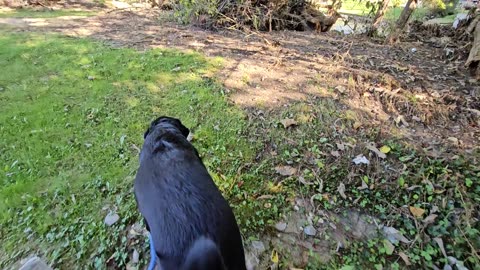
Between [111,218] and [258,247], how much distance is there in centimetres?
102

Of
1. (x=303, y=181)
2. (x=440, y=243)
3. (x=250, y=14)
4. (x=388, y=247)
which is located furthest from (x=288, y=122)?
(x=250, y=14)

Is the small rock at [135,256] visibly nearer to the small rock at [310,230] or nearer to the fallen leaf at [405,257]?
the small rock at [310,230]

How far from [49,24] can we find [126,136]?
13.8 ft

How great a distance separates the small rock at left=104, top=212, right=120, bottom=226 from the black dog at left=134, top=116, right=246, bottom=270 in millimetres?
531

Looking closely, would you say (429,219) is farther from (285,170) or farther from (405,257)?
(285,170)

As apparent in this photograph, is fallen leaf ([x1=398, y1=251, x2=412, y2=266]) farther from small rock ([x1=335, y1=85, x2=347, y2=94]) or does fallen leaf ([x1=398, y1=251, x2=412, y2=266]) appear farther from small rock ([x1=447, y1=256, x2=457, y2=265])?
small rock ([x1=335, y1=85, x2=347, y2=94])

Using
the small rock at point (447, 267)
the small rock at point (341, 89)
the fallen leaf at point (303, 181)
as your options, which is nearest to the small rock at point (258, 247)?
the fallen leaf at point (303, 181)

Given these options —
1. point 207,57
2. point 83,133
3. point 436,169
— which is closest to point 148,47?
point 207,57

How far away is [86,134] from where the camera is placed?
2.81 metres

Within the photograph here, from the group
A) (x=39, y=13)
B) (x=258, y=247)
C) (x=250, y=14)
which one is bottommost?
(x=39, y=13)

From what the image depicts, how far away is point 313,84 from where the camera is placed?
11.0 feet

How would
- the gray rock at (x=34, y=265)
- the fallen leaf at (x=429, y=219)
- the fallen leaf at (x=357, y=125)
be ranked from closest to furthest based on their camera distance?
the gray rock at (x=34, y=265) → the fallen leaf at (x=429, y=219) → the fallen leaf at (x=357, y=125)

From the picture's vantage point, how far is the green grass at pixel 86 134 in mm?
2000

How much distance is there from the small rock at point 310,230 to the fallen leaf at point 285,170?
1.58 ft
